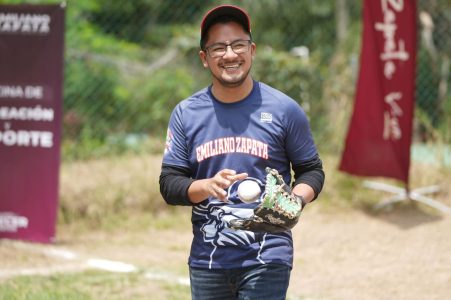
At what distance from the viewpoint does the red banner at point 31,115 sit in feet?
24.2

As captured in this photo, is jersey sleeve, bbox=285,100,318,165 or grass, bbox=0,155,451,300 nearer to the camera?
jersey sleeve, bbox=285,100,318,165

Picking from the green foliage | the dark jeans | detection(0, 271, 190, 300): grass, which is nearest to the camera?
the dark jeans

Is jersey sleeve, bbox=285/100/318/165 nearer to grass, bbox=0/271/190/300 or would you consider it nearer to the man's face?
the man's face

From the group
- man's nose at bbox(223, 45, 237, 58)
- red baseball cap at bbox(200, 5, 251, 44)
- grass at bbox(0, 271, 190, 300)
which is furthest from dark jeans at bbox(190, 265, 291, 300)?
grass at bbox(0, 271, 190, 300)

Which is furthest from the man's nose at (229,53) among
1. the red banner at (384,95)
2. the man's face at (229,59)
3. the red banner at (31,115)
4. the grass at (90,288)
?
the red banner at (384,95)

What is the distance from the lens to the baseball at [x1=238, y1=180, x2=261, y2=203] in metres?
2.99

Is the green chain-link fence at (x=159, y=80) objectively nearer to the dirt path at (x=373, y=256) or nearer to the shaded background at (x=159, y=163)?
the shaded background at (x=159, y=163)

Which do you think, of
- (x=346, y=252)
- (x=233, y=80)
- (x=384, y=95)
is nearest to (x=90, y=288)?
(x=346, y=252)

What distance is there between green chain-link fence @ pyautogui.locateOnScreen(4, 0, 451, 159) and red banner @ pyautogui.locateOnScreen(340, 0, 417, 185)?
1.07 metres

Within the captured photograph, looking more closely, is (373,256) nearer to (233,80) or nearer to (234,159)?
(234,159)

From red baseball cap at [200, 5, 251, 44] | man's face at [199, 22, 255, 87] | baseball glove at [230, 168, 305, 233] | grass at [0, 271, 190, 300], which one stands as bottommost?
grass at [0, 271, 190, 300]

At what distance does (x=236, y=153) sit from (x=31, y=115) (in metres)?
4.50

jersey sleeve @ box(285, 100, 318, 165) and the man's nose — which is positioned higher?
the man's nose

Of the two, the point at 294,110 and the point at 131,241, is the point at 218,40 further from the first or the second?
the point at 131,241
